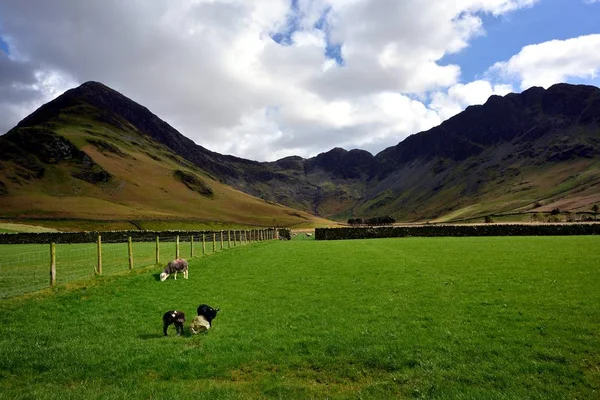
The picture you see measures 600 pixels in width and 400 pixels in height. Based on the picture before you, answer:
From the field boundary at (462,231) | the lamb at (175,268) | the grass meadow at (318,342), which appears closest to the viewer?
the grass meadow at (318,342)

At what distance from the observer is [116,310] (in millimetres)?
16094

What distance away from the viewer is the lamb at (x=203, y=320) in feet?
43.2

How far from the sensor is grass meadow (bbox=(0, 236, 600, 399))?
8.97 m

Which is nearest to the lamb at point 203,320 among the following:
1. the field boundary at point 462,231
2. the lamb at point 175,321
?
the lamb at point 175,321

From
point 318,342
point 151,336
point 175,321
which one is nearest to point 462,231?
point 318,342

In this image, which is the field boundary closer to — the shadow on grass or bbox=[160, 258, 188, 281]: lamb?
bbox=[160, 258, 188, 281]: lamb

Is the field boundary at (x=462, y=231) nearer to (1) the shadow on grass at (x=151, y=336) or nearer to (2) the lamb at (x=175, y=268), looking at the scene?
(2) the lamb at (x=175, y=268)

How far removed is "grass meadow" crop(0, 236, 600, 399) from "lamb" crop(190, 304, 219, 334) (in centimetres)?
38

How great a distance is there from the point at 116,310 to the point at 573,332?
16630 millimetres

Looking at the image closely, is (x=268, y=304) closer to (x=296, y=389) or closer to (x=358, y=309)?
(x=358, y=309)

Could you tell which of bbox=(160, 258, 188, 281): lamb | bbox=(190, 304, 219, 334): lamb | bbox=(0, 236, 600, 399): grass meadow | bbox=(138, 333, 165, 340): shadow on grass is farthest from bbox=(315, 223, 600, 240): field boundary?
Result: bbox=(138, 333, 165, 340): shadow on grass

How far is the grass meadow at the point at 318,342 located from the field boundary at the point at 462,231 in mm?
53251

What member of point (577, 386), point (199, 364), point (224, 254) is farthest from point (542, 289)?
point (224, 254)

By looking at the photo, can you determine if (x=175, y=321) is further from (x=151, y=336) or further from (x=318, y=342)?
(x=318, y=342)
